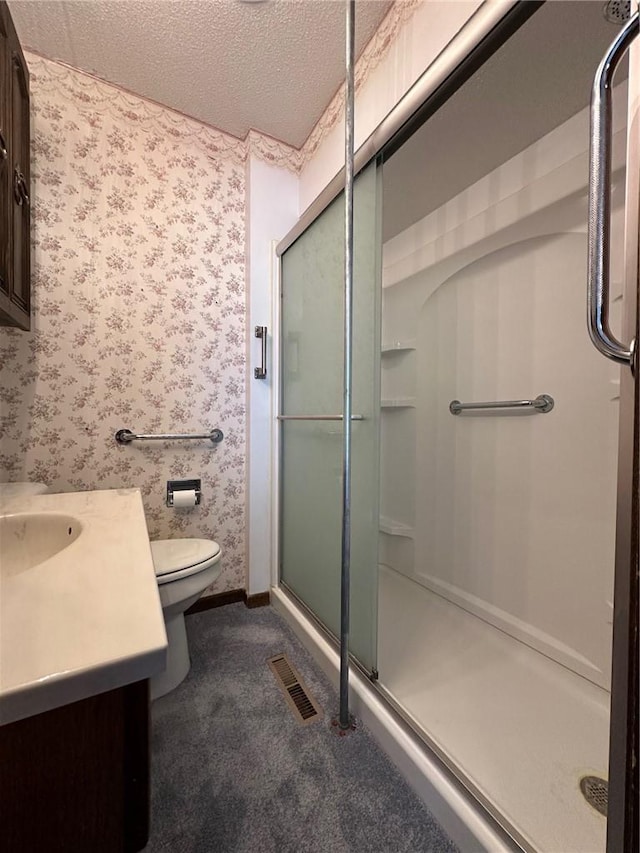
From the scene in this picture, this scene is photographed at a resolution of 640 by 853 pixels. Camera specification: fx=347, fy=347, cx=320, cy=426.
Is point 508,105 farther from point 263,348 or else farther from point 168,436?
point 168,436

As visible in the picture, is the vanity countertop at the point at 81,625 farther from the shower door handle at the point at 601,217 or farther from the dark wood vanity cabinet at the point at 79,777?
the shower door handle at the point at 601,217

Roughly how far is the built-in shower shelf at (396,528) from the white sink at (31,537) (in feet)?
5.22

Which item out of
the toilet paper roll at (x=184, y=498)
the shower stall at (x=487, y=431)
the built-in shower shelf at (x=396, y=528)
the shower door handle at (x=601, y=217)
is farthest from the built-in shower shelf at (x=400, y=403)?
the shower door handle at (x=601, y=217)

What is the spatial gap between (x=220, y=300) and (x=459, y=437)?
1.35 meters

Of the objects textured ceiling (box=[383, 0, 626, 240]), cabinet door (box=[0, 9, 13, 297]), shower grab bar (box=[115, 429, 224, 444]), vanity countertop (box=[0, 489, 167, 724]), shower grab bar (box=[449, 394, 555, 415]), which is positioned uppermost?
textured ceiling (box=[383, 0, 626, 240])

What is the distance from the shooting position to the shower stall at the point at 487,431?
932 millimetres

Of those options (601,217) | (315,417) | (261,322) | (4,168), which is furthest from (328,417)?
(4,168)

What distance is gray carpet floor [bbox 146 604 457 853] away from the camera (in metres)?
0.76

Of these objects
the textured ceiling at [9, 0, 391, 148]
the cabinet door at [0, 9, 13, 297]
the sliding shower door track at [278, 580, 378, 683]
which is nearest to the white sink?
the cabinet door at [0, 9, 13, 297]

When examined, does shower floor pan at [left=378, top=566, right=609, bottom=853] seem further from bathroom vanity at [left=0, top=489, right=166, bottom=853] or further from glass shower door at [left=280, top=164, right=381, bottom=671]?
bathroom vanity at [left=0, top=489, right=166, bottom=853]

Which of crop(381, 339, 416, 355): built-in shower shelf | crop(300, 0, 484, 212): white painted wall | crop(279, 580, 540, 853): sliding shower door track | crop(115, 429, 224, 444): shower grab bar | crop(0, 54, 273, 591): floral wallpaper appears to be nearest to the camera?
crop(279, 580, 540, 853): sliding shower door track

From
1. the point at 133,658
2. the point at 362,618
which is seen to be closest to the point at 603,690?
the point at 362,618

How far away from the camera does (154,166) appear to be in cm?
150

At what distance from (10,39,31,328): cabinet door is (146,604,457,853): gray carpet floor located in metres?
1.38
